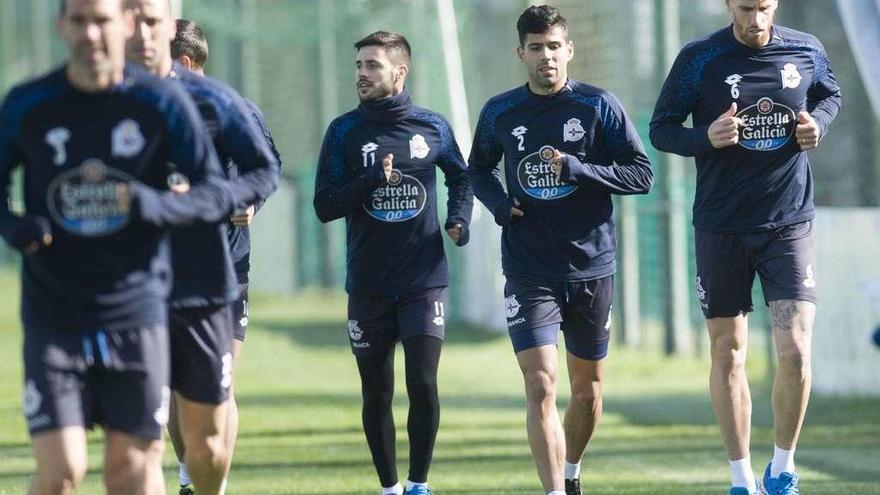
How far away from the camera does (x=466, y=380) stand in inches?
800

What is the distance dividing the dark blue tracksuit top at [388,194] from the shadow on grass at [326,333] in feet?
49.0

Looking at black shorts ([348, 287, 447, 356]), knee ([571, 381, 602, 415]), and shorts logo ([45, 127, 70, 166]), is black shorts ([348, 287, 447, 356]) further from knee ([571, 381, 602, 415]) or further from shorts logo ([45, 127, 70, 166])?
shorts logo ([45, 127, 70, 166])

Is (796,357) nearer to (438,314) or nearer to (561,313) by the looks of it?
(561,313)

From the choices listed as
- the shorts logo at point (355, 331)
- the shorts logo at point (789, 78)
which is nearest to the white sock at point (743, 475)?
the shorts logo at point (789, 78)

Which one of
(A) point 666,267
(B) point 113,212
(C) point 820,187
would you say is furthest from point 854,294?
(B) point 113,212

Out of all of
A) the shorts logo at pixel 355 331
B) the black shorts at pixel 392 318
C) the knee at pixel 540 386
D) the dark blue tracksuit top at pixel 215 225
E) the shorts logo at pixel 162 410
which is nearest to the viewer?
the shorts logo at pixel 162 410

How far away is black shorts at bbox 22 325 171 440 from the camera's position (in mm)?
6633

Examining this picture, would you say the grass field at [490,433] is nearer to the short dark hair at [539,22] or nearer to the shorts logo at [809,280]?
the shorts logo at [809,280]

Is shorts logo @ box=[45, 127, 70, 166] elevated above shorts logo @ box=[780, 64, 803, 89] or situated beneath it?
situated beneath

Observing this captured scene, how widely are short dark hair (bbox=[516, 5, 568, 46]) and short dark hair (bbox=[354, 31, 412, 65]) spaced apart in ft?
2.13

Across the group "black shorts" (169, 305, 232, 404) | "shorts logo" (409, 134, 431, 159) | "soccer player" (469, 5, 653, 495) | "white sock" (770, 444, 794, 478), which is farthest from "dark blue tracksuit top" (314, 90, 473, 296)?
"black shorts" (169, 305, 232, 404)

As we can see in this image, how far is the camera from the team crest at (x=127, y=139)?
263 inches

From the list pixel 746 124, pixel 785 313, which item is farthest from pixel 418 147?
pixel 785 313

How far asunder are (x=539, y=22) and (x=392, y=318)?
1.66m
